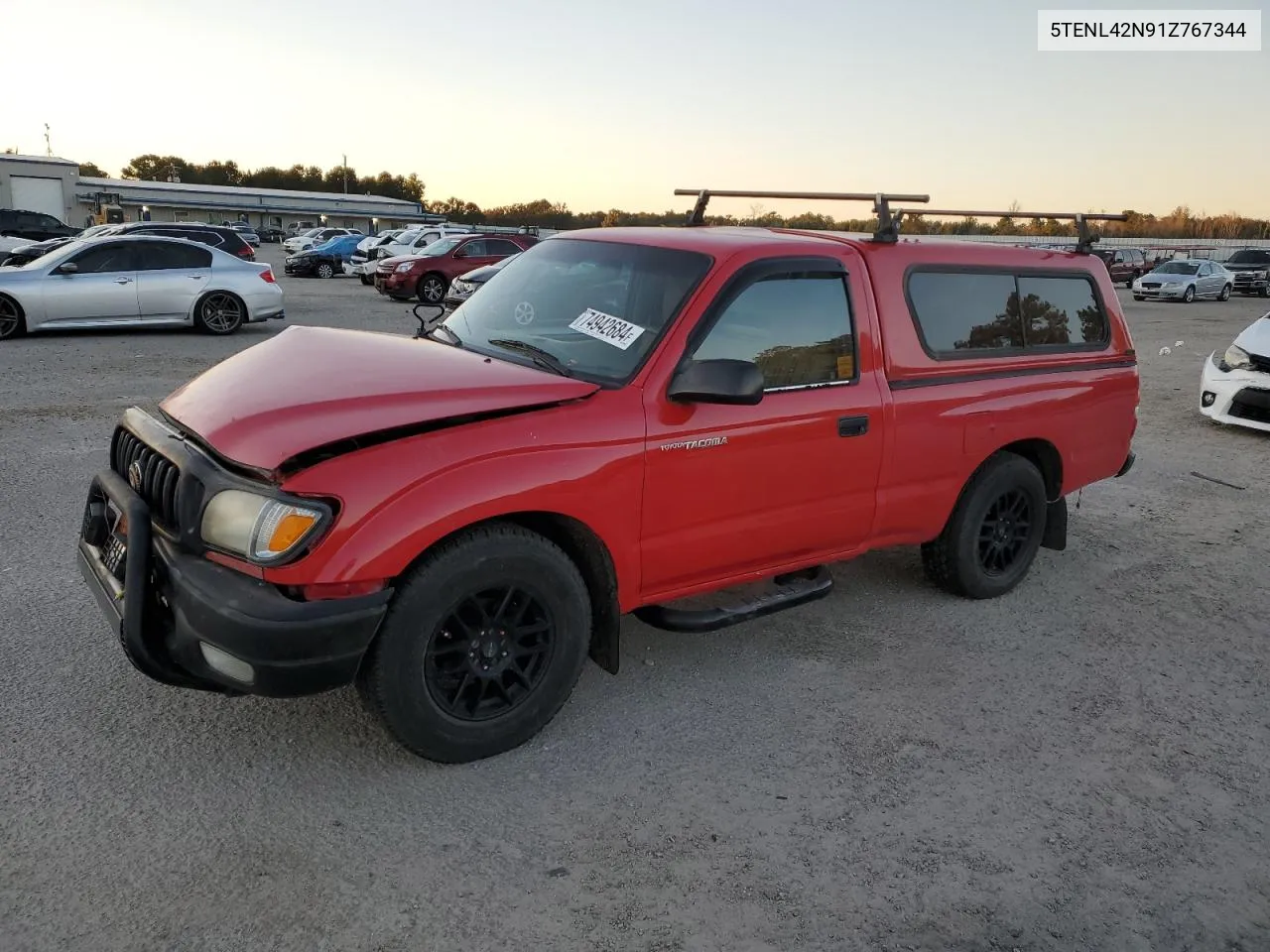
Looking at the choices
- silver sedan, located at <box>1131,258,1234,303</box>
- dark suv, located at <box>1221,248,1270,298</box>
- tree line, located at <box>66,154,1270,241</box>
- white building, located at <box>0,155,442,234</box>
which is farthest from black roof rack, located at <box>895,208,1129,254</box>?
white building, located at <box>0,155,442,234</box>

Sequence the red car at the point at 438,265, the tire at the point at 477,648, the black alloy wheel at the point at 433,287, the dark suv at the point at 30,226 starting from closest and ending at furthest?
the tire at the point at 477,648 < the red car at the point at 438,265 < the black alloy wheel at the point at 433,287 < the dark suv at the point at 30,226

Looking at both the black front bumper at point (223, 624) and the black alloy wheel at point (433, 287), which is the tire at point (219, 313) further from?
the black front bumper at point (223, 624)

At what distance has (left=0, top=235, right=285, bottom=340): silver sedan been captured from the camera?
1301 centimetres

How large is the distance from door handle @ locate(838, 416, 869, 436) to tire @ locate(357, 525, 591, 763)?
138 centimetres

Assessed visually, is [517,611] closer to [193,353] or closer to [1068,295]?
[1068,295]

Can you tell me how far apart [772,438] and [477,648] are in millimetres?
1449

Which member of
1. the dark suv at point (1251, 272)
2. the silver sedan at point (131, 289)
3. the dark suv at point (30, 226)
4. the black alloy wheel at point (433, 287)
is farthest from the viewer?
the dark suv at point (1251, 272)

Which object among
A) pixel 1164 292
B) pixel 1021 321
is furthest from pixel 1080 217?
pixel 1164 292

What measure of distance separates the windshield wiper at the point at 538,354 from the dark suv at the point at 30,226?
34323 millimetres

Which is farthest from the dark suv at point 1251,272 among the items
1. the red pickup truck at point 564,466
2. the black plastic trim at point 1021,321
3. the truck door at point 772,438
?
the truck door at point 772,438

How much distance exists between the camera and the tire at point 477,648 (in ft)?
10.1

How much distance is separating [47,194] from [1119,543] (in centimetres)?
7810

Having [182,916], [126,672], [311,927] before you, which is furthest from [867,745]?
[126,672]

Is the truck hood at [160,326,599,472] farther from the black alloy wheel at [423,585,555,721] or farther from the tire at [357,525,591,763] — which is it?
the black alloy wheel at [423,585,555,721]
